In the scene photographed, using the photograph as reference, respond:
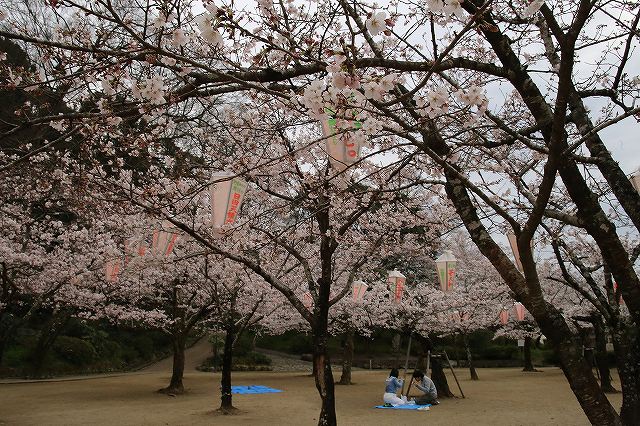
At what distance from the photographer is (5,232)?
10844 mm

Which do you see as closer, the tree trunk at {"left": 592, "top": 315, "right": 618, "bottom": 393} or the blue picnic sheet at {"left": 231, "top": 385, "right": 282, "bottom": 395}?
the tree trunk at {"left": 592, "top": 315, "right": 618, "bottom": 393}

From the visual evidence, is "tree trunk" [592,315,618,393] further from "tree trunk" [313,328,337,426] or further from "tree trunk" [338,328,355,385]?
"tree trunk" [313,328,337,426]

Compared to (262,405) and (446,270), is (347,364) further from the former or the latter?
(446,270)

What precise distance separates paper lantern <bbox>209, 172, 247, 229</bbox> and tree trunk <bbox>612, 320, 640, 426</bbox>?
4458 millimetres

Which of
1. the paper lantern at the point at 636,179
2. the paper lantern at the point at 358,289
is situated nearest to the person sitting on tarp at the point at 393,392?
the paper lantern at the point at 358,289

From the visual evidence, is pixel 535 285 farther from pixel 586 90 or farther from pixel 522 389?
pixel 522 389

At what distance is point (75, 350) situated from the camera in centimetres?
1934

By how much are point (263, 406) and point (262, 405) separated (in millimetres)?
157

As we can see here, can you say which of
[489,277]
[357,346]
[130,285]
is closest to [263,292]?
[130,285]

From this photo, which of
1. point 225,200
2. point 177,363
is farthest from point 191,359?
point 225,200

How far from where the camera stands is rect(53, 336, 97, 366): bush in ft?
62.7

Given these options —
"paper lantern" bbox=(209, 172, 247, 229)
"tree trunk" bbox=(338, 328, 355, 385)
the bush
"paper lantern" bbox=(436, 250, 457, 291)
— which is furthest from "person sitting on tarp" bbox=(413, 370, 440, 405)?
the bush

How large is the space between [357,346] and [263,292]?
703 inches

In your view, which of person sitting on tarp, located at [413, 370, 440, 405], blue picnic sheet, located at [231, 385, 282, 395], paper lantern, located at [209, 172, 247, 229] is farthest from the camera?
blue picnic sheet, located at [231, 385, 282, 395]
